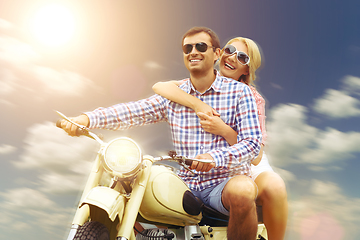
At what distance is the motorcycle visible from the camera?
5.35 feet

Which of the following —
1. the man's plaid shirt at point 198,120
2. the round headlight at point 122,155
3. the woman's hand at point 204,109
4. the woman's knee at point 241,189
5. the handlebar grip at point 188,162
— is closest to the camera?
the round headlight at point 122,155

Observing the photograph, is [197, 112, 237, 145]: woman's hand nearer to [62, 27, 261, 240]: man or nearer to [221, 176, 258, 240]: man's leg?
[62, 27, 261, 240]: man

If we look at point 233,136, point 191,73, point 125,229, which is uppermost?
point 191,73

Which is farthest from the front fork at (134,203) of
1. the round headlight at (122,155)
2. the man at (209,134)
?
the man at (209,134)

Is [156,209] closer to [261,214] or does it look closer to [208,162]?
[208,162]

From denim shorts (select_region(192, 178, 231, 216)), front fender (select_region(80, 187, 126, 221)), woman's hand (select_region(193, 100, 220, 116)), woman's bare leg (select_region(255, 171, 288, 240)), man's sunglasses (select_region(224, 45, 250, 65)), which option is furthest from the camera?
man's sunglasses (select_region(224, 45, 250, 65))

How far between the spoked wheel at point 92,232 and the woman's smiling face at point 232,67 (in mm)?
2726

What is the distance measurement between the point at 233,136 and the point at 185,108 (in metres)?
0.43

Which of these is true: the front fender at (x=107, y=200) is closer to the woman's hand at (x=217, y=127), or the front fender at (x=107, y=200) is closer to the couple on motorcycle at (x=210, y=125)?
the couple on motorcycle at (x=210, y=125)

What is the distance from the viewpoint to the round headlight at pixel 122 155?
65.9 inches

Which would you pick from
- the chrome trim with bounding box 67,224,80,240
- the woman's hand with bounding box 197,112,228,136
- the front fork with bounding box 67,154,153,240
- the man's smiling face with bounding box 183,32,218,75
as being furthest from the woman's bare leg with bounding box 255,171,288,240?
the chrome trim with bounding box 67,224,80,240

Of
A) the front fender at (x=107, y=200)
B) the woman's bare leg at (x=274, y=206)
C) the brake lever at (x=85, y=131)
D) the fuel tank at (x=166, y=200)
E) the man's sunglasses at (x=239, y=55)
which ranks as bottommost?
the front fender at (x=107, y=200)

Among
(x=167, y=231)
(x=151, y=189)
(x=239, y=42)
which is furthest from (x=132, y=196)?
(x=239, y=42)

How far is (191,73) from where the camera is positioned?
2.64m
